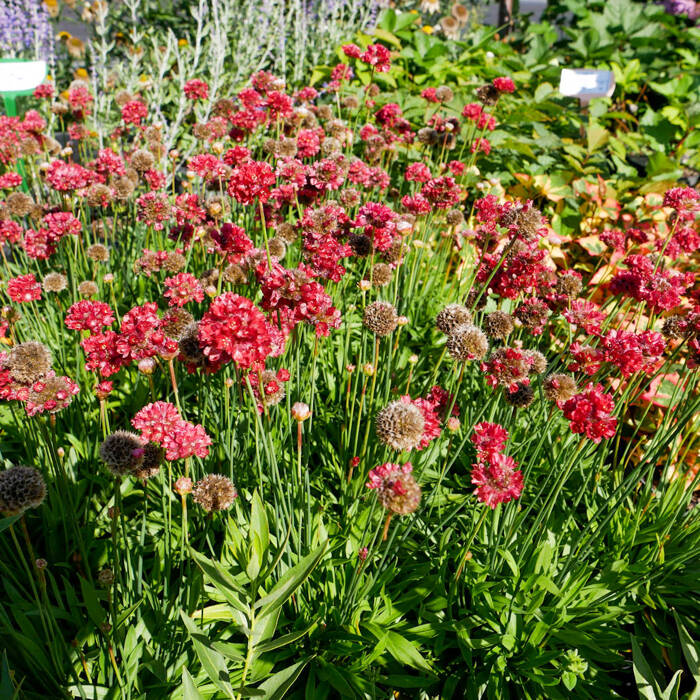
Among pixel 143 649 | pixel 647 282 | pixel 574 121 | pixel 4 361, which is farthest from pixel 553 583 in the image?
pixel 574 121

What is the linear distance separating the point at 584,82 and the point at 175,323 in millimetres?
4376

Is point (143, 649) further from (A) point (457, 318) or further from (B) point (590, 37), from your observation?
(B) point (590, 37)

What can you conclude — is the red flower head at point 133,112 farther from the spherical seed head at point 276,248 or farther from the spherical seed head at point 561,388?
the spherical seed head at point 561,388

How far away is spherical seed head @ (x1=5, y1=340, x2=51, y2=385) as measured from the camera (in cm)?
193

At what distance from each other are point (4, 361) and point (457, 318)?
73.2 inches

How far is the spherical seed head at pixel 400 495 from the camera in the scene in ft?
5.17

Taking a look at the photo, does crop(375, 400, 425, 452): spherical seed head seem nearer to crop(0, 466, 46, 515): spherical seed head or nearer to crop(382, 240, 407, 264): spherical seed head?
crop(0, 466, 46, 515): spherical seed head

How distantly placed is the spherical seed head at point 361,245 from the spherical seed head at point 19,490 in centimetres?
170

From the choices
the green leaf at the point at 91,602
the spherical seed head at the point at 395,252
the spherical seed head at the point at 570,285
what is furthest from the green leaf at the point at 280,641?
the spherical seed head at the point at 570,285

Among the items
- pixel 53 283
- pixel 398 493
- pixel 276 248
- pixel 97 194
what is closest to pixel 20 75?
pixel 97 194

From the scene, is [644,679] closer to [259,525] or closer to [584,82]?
[259,525]

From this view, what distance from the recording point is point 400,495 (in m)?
1.58

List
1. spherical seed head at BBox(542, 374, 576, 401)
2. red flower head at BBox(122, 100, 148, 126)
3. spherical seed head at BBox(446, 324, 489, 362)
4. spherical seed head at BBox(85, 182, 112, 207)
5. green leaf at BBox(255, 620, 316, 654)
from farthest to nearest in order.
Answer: red flower head at BBox(122, 100, 148, 126) < spherical seed head at BBox(85, 182, 112, 207) < spherical seed head at BBox(446, 324, 489, 362) < spherical seed head at BBox(542, 374, 576, 401) < green leaf at BBox(255, 620, 316, 654)

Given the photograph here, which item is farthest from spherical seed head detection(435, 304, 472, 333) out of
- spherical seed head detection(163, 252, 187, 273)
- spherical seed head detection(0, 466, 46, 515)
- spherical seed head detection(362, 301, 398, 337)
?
spherical seed head detection(0, 466, 46, 515)
